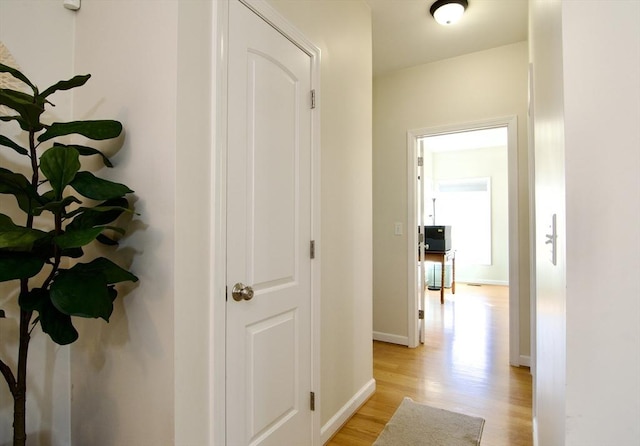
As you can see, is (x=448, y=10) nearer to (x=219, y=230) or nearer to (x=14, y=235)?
(x=219, y=230)

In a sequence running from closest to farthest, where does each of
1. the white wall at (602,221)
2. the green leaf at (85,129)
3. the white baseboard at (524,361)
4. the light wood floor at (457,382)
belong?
the white wall at (602,221), the green leaf at (85,129), the light wood floor at (457,382), the white baseboard at (524,361)

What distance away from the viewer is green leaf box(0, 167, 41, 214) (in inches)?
40.7

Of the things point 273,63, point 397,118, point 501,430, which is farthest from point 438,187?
point 273,63

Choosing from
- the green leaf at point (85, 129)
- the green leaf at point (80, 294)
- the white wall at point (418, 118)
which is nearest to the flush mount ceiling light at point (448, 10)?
the white wall at point (418, 118)

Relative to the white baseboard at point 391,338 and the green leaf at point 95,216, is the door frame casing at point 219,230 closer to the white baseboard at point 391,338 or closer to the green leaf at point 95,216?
the green leaf at point 95,216

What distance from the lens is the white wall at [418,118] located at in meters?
3.03

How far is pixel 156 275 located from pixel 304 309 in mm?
834

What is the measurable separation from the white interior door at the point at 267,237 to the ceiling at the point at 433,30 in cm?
136

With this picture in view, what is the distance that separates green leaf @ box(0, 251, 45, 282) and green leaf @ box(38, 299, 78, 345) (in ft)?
0.46

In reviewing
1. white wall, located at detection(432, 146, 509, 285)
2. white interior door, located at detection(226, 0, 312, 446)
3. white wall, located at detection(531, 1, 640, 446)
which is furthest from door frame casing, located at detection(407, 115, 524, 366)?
white wall, located at detection(432, 146, 509, 285)

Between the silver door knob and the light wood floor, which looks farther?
the light wood floor

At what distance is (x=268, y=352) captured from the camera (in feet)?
5.00

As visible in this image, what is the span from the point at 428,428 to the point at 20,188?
7.70 ft

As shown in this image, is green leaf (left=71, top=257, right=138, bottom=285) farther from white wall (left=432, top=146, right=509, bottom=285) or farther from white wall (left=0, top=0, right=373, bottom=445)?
white wall (left=432, top=146, right=509, bottom=285)
